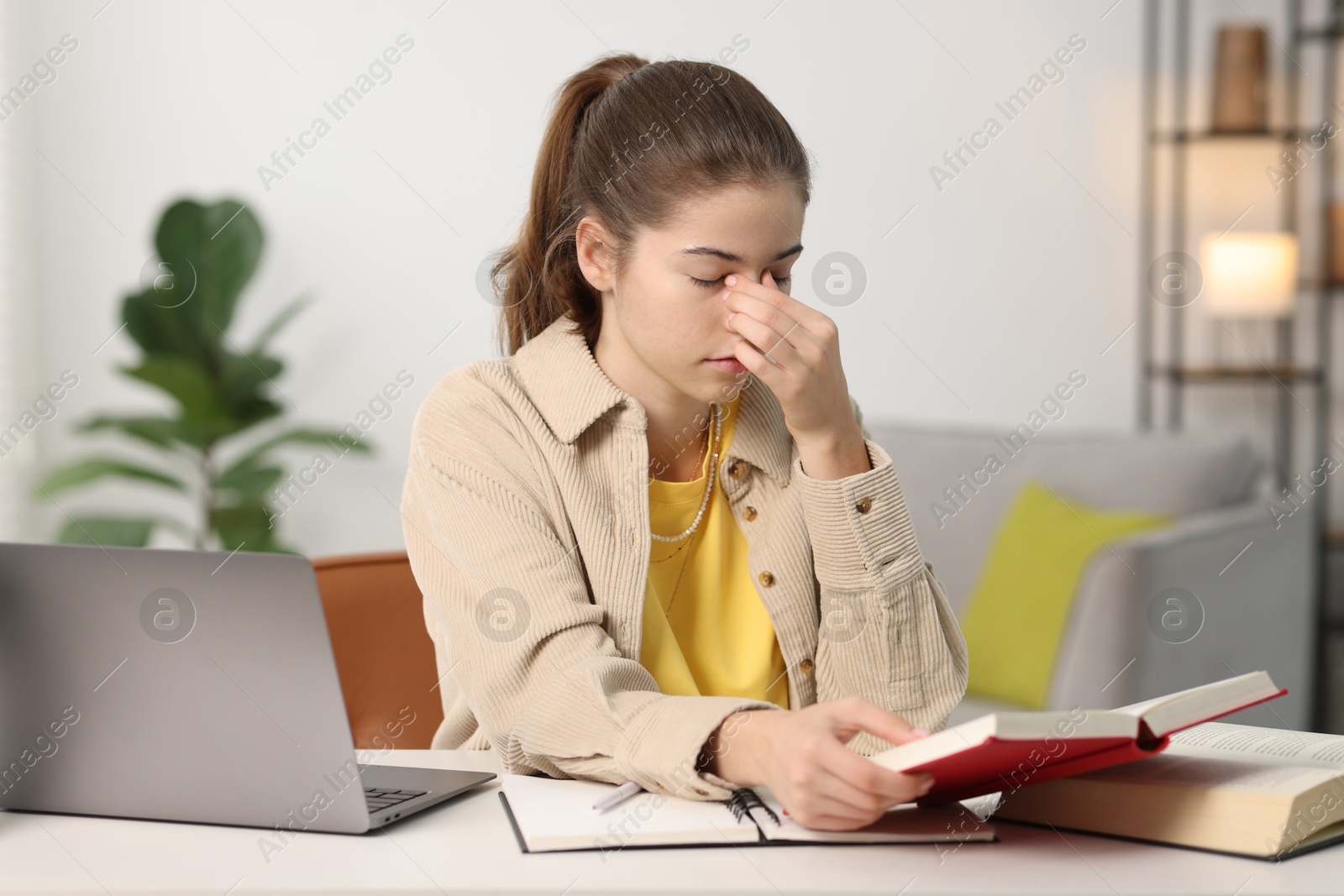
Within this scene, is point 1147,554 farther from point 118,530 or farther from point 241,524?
point 118,530

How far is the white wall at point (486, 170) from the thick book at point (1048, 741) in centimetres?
238

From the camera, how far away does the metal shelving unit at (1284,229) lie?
3.21 m

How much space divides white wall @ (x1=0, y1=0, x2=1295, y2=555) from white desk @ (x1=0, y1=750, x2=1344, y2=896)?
2451mm

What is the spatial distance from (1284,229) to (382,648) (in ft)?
9.18

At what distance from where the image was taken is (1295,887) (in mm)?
708

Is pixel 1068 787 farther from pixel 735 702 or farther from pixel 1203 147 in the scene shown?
pixel 1203 147

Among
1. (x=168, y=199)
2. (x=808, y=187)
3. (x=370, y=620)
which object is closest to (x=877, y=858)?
(x=808, y=187)

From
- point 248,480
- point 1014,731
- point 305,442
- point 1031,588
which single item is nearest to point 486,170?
point 305,442

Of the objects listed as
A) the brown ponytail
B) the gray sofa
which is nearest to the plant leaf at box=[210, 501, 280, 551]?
the gray sofa

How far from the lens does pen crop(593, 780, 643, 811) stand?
0.84 m

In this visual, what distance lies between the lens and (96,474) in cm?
298

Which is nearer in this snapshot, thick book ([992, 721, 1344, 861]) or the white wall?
thick book ([992, 721, 1344, 861])

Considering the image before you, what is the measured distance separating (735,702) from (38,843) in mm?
481

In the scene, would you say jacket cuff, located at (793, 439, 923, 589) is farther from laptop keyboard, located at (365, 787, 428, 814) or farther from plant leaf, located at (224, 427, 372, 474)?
plant leaf, located at (224, 427, 372, 474)
